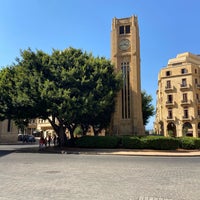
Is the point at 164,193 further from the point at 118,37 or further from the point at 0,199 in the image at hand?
the point at 118,37

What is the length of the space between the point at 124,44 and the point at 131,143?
15491 mm

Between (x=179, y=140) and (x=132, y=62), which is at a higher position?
(x=132, y=62)

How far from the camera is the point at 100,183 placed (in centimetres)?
805

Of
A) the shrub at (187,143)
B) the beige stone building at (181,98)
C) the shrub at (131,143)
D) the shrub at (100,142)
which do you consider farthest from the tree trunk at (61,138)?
the beige stone building at (181,98)

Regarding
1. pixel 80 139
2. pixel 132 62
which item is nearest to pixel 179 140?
pixel 80 139

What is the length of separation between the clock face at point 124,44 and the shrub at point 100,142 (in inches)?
564

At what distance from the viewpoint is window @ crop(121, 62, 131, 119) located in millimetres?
31570

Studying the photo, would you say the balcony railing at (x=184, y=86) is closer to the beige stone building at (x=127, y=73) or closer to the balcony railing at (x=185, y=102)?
the balcony railing at (x=185, y=102)

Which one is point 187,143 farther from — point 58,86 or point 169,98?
point 169,98

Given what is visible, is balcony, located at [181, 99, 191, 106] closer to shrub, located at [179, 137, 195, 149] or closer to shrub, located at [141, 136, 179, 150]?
shrub, located at [179, 137, 195, 149]

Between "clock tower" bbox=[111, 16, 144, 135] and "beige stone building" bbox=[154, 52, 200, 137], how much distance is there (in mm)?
20977

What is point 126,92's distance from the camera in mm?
32188

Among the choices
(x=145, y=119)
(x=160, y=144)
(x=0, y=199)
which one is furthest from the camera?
(x=145, y=119)

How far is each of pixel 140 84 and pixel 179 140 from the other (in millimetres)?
10752
